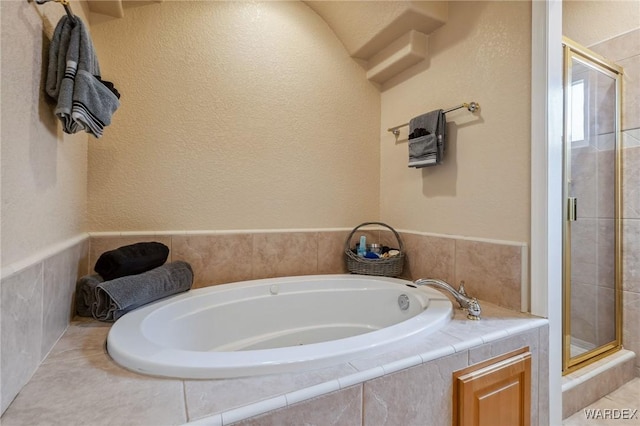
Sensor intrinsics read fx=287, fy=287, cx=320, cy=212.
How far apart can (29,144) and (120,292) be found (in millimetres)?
580

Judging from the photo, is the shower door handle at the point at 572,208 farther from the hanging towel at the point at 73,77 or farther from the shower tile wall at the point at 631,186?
the hanging towel at the point at 73,77

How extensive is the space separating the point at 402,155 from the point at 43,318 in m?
1.91

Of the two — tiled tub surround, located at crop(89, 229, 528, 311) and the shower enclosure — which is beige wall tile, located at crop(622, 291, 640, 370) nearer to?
the shower enclosure

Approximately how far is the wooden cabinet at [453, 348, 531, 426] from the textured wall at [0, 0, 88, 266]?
124cm

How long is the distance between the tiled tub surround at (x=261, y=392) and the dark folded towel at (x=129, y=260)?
257 millimetres

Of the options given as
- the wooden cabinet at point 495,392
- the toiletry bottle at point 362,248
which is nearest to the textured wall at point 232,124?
the toiletry bottle at point 362,248

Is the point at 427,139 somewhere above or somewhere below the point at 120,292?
above

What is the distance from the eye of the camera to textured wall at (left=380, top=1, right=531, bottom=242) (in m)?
1.31

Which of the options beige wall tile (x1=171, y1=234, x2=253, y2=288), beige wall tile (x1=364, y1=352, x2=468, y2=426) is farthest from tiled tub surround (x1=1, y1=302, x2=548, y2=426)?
beige wall tile (x1=171, y1=234, x2=253, y2=288)

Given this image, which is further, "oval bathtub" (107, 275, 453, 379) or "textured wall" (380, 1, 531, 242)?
"textured wall" (380, 1, 531, 242)

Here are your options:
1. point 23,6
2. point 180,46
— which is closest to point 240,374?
point 23,6

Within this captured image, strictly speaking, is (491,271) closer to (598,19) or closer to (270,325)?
(270,325)

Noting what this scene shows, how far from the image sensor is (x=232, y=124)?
169 cm

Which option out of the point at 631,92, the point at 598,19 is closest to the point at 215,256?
the point at 631,92
